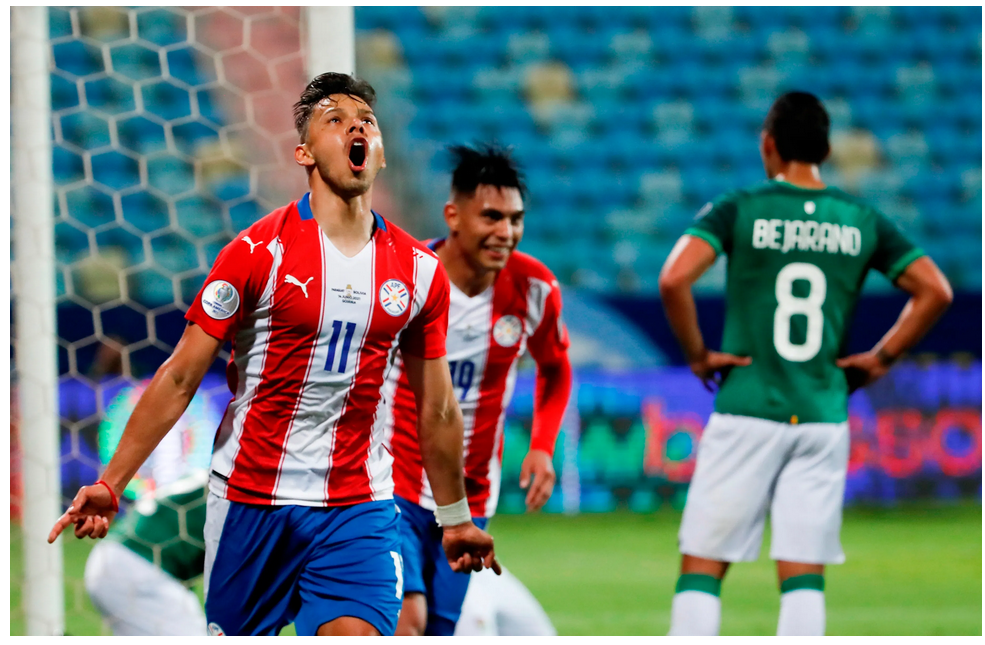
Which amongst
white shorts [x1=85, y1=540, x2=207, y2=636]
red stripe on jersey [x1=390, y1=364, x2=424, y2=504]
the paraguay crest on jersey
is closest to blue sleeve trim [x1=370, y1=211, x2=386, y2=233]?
the paraguay crest on jersey

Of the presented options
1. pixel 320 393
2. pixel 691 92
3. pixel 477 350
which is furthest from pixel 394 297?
pixel 691 92

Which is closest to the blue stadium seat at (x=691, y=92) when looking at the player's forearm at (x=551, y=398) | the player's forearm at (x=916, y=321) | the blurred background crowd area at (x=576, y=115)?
the blurred background crowd area at (x=576, y=115)

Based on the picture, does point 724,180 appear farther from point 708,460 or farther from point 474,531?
point 474,531

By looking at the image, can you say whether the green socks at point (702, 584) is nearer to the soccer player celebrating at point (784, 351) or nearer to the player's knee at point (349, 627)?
the soccer player celebrating at point (784, 351)

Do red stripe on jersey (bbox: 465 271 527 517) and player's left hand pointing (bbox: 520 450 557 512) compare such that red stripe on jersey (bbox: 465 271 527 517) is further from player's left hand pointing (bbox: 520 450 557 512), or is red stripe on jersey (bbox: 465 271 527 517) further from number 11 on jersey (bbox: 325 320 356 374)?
number 11 on jersey (bbox: 325 320 356 374)

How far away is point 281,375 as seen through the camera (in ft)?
7.94

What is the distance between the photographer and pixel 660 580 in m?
5.36

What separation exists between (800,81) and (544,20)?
2420mm

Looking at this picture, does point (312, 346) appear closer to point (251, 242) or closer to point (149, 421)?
point (251, 242)

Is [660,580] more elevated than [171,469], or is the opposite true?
[171,469]

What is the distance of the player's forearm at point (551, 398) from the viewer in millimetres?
3473

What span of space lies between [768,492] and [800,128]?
3.61 feet

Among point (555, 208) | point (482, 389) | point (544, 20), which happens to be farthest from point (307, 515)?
point (544, 20)

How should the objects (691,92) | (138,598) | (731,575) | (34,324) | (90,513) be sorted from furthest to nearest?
(691,92), (731,575), (34,324), (138,598), (90,513)
